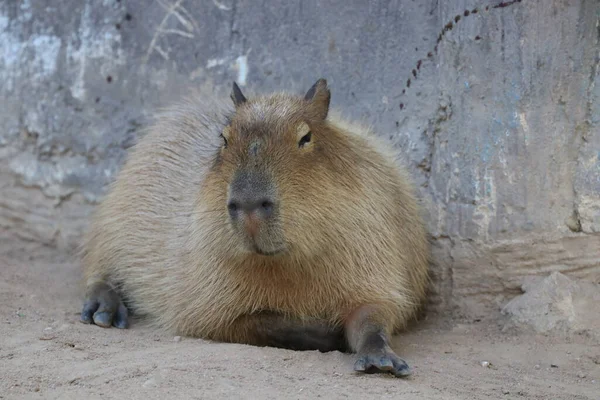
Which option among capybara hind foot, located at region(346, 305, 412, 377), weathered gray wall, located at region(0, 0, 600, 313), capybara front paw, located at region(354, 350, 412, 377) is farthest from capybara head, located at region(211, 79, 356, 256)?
weathered gray wall, located at region(0, 0, 600, 313)

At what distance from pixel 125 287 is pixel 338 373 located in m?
1.97

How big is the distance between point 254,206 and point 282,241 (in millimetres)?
225

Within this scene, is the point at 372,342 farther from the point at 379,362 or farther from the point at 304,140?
the point at 304,140

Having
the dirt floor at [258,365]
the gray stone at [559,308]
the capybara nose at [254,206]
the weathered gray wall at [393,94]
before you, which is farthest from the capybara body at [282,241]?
the gray stone at [559,308]

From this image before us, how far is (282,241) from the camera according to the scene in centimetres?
364

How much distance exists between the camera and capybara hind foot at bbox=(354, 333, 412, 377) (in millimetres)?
3566

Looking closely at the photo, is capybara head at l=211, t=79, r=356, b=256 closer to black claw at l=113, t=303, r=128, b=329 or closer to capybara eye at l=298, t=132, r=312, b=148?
capybara eye at l=298, t=132, r=312, b=148

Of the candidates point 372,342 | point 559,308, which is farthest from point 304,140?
point 559,308

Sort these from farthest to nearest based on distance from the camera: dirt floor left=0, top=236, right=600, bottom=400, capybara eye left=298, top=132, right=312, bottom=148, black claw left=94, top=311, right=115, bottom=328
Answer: black claw left=94, top=311, right=115, bottom=328 → capybara eye left=298, top=132, right=312, bottom=148 → dirt floor left=0, top=236, right=600, bottom=400

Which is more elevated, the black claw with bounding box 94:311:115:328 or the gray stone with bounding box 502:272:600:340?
the gray stone with bounding box 502:272:600:340

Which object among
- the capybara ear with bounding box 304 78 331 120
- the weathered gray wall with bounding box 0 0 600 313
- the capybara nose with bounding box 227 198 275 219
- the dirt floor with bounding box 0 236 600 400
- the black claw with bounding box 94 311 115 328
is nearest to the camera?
the dirt floor with bounding box 0 236 600 400

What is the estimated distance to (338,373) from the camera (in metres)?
3.59

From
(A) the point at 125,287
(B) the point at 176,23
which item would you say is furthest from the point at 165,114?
(A) the point at 125,287

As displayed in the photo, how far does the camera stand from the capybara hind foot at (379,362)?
3.57m
